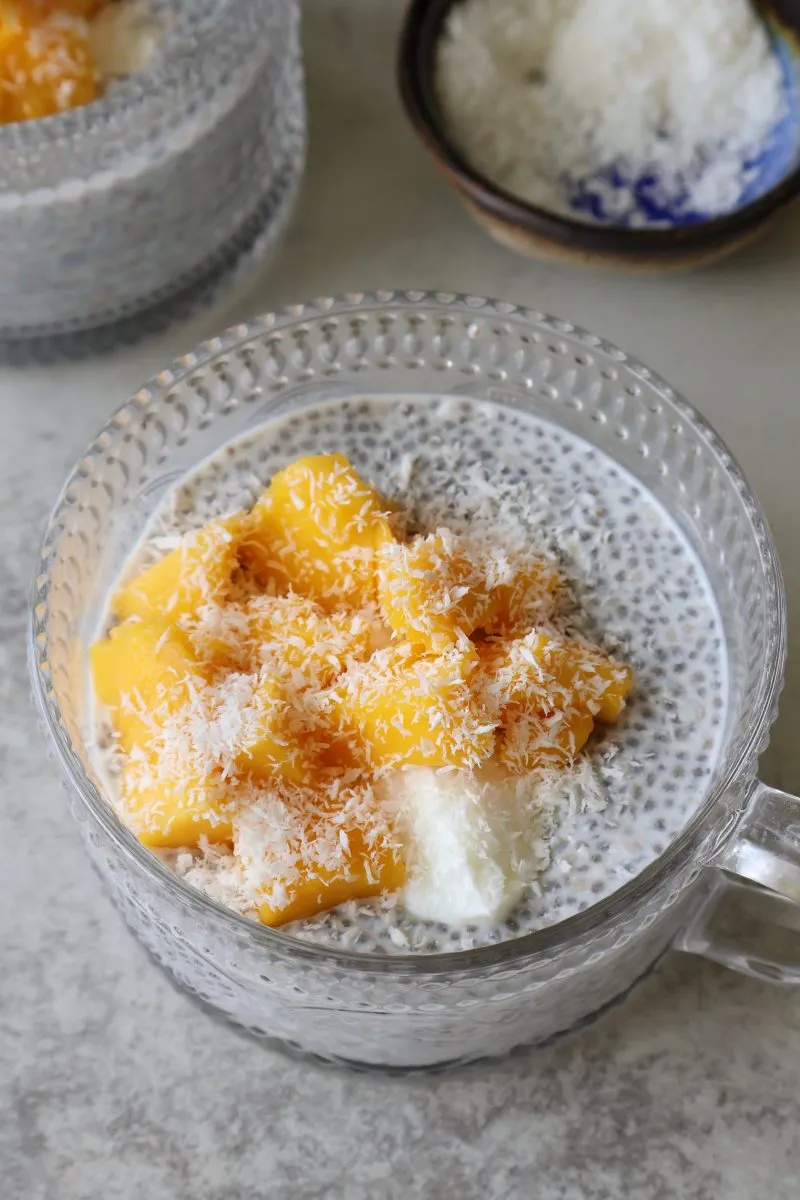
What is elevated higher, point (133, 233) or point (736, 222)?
point (736, 222)

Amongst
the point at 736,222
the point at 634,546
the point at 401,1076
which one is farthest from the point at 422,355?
the point at 401,1076

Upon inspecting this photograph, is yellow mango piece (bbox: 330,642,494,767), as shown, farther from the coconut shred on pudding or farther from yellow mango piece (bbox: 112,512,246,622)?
yellow mango piece (bbox: 112,512,246,622)

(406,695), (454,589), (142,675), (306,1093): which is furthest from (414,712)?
(306,1093)

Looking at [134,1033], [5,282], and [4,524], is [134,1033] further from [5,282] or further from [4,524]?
[5,282]

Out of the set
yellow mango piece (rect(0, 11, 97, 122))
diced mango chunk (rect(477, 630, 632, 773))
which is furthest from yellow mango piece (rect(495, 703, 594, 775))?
yellow mango piece (rect(0, 11, 97, 122))

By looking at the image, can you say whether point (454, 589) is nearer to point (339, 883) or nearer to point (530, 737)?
point (530, 737)

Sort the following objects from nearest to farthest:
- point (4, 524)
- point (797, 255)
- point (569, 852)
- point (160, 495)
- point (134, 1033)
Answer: point (569, 852) < point (134, 1033) < point (160, 495) < point (4, 524) < point (797, 255)

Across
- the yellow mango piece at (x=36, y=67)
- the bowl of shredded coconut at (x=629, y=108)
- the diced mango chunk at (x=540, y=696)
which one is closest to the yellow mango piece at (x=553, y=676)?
the diced mango chunk at (x=540, y=696)

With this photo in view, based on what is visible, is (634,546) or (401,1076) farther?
(634,546)
